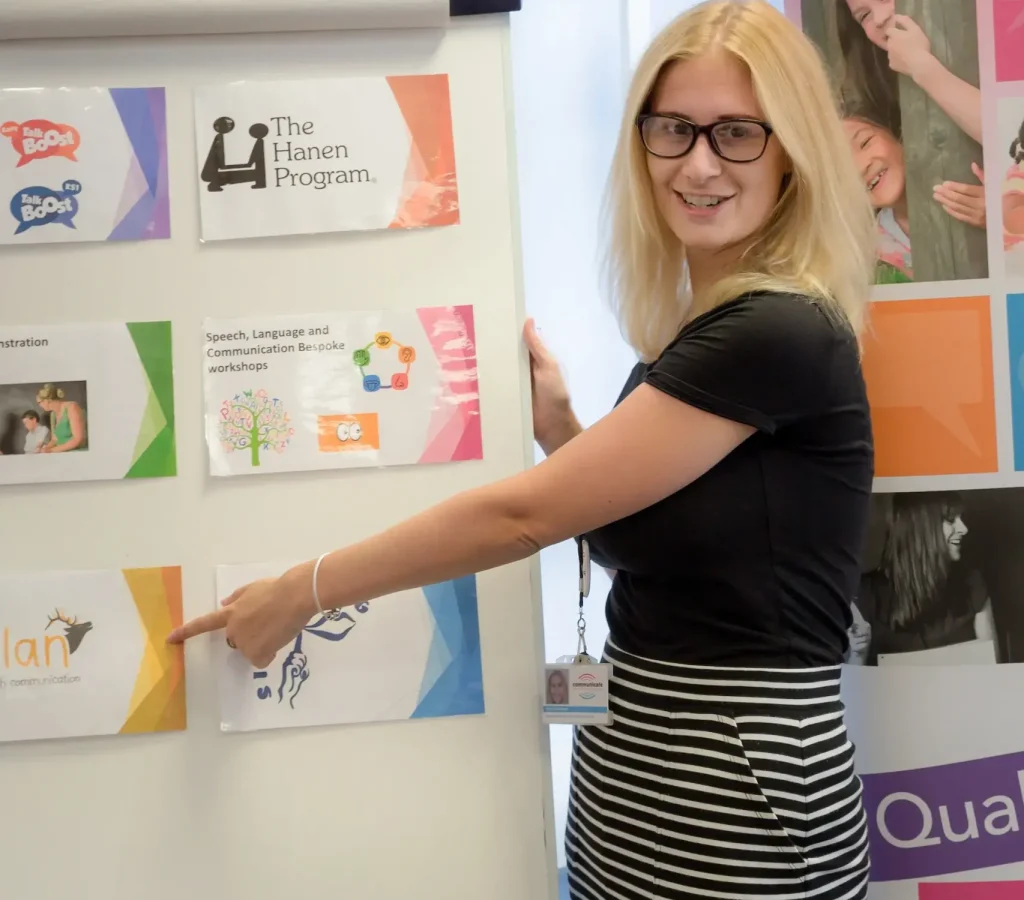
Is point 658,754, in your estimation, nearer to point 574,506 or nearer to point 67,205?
point 574,506

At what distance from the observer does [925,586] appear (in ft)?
3.61

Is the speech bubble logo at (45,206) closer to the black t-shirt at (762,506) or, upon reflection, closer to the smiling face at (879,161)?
the black t-shirt at (762,506)

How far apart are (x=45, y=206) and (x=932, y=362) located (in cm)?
107

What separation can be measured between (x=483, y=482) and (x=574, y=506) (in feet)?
0.63

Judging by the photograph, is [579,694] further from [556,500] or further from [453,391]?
[453,391]

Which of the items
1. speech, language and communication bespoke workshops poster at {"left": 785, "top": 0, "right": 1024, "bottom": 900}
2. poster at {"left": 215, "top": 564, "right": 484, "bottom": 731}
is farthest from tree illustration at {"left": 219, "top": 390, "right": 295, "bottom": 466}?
speech, language and communication bespoke workshops poster at {"left": 785, "top": 0, "right": 1024, "bottom": 900}

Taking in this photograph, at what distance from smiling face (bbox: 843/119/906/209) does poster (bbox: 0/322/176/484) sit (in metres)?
0.88

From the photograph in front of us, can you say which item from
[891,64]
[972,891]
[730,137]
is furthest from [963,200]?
[972,891]

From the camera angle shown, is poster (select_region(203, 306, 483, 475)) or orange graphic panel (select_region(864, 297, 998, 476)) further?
orange graphic panel (select_region(864, 297, 998, 476))

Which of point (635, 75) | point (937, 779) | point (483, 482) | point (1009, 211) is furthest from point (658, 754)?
point (1009, 211)

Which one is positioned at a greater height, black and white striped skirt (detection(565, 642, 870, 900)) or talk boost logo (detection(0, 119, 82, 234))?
talk boost logo (detection(0, 119, 82, 234))

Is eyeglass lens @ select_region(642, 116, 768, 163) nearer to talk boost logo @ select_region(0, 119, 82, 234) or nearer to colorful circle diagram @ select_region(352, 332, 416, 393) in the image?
colorful circle diagram @ select_region(352, 332, 416, 393)

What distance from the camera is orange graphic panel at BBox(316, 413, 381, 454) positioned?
962 mm

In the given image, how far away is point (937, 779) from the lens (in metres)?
1.10
